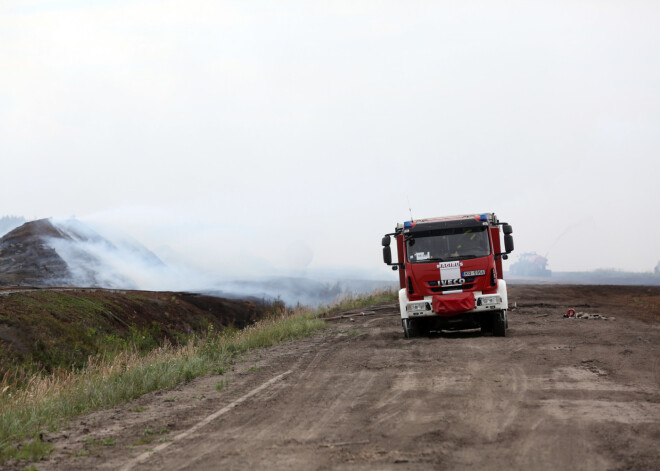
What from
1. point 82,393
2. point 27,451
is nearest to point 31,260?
point 82,393

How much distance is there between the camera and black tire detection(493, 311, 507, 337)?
60.2ft

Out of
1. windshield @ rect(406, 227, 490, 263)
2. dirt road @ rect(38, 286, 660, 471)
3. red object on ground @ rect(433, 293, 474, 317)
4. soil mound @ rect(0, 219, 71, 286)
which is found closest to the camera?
dirt road @ rect(38, 286, 660, 471)

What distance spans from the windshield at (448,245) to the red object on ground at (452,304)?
1.00m

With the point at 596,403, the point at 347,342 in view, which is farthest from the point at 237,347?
the point at 596,403

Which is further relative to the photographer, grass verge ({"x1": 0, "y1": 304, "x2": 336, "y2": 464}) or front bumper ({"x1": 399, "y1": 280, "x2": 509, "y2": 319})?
front bumper ({"x1": 399, "y1": 280, "x2": 509, "y2": 319})

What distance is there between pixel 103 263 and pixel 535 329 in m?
28.1

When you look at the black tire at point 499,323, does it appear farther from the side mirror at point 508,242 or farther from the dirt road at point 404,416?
the dirt road at point 404,416

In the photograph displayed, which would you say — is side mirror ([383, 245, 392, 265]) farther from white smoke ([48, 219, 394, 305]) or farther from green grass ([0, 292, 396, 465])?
white smoke ([48, 219, 394, 305])

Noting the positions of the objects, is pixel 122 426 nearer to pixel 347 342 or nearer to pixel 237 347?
pixel 237 347

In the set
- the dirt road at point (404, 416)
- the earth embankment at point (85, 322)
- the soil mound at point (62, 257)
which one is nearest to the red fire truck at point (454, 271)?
the dirt road at point (404, 416)

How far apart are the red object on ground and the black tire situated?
92 cm

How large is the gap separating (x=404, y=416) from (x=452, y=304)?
10.1 metres

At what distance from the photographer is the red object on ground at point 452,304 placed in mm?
17953

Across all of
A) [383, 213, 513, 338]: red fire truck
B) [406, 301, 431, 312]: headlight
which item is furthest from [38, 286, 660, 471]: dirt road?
[406, 301, 431, 312]: headlight
